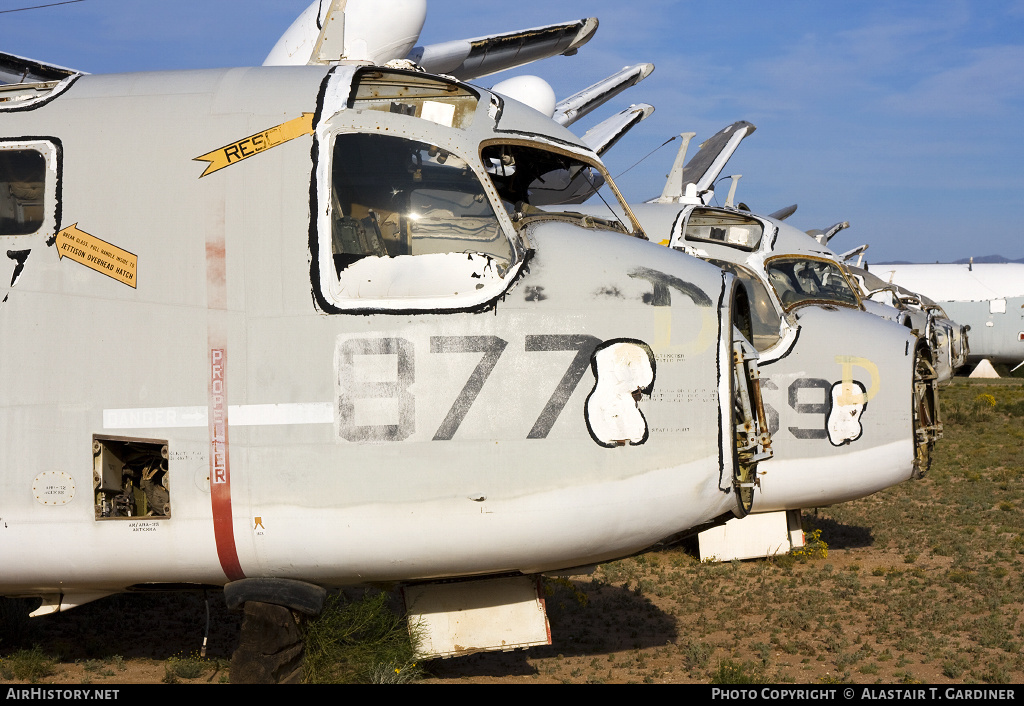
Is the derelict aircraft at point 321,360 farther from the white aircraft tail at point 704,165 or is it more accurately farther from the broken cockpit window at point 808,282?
the white aircraft tail at point 704,165

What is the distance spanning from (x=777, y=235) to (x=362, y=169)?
740 cm

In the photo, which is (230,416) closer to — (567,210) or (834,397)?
(567,210)

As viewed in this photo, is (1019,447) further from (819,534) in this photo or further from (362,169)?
(362,169)

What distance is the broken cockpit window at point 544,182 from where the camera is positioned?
612cm

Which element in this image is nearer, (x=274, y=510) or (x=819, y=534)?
(x=274, y=510)

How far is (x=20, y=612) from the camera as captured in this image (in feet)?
28.3

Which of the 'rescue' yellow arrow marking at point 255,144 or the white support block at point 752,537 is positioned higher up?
the 'rescue' yellow arrow marking at point 255,144

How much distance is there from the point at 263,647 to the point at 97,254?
2.55m

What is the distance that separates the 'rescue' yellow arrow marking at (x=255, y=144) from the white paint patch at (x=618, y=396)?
224 cm

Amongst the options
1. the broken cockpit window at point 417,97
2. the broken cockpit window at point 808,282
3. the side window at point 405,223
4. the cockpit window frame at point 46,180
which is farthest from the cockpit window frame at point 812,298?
the cockpit window frame at point 46,180

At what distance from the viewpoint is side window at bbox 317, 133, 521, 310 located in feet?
17.8

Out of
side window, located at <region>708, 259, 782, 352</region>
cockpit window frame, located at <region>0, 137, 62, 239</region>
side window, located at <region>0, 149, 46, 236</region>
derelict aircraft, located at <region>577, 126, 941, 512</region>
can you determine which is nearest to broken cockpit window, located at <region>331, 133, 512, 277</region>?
cockpit window frame, located at <region>0, 137, 62, 239</region>

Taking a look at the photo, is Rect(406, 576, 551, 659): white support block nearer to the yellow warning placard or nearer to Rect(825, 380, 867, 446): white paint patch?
the yellow warning placard
